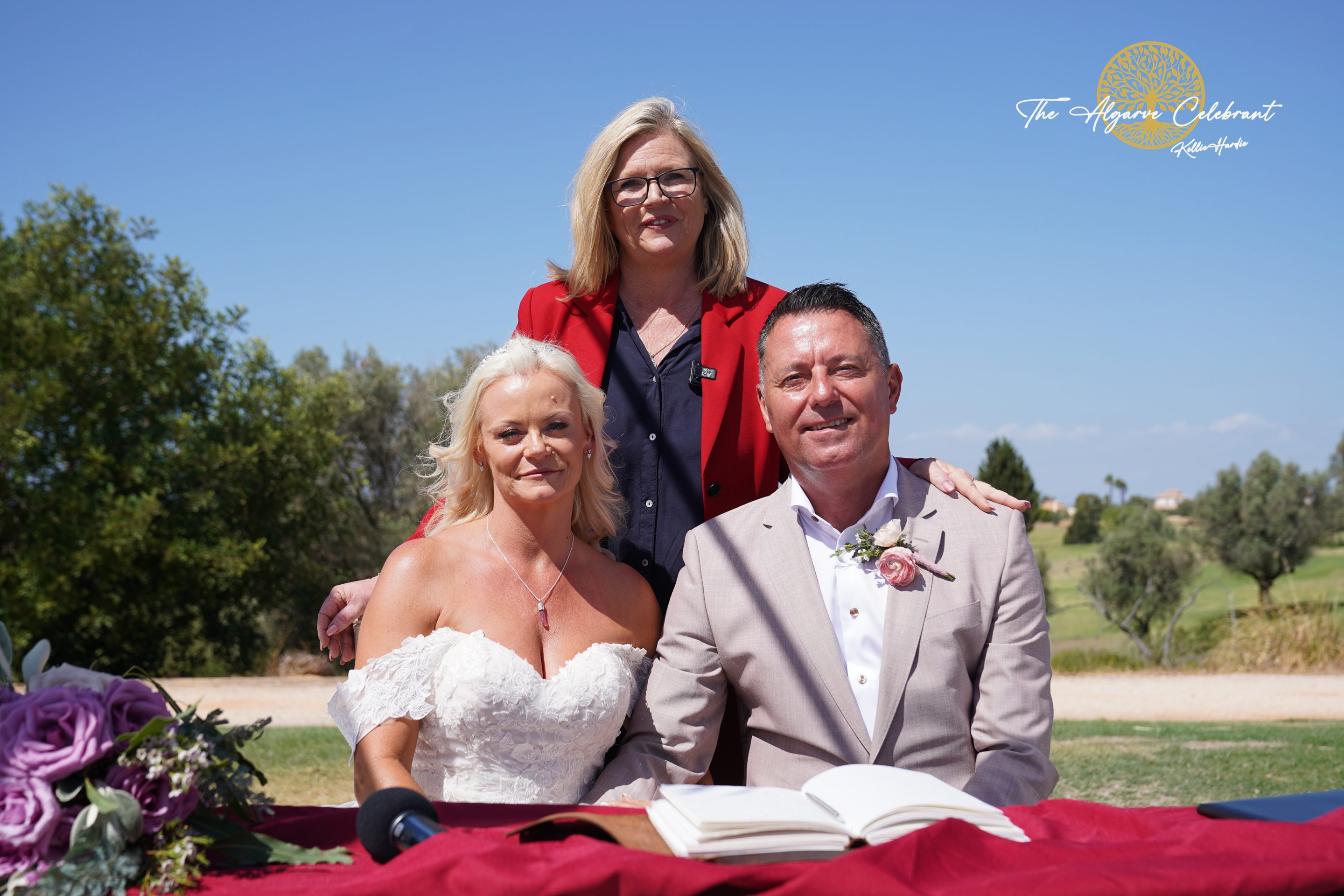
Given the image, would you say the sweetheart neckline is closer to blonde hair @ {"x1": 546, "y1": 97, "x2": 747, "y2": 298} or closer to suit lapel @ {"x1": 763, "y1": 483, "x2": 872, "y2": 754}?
suit lapel @ {"x1": 763, "y1": 483, "x2": 872, "y2": 754}

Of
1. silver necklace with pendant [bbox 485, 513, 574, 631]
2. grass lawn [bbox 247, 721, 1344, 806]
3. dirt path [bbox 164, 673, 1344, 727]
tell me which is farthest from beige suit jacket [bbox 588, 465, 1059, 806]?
dirt path [bbox 164, 673, 1344, 727]

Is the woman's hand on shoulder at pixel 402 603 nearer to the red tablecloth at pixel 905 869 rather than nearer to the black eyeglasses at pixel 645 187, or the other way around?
the red tablecloth at pixel 905 869

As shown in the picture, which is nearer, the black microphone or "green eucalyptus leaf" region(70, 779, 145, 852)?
"green eucalyptus leaf" region(70, 779, 145, 852)

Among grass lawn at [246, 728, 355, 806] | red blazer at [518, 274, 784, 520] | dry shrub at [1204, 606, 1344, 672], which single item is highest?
red blazer at [518, 274, 784, 520]

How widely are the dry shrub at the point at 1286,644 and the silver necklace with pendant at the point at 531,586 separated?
1338 centimetres

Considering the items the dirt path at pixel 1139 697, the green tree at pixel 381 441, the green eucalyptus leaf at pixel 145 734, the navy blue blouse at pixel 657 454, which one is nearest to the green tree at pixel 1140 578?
the dirt path at pixel 1139 697

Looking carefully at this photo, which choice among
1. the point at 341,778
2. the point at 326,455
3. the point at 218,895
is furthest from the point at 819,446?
the point at 326,455

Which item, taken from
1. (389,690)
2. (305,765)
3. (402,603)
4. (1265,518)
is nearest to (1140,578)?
(1265,518)

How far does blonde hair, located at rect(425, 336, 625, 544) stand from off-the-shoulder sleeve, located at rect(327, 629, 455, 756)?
618 mm

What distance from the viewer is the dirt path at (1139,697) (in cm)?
1179

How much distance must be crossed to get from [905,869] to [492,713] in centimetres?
186

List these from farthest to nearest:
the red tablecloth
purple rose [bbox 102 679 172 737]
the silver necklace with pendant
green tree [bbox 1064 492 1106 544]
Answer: green tree [bbox 1064 492 1106 544], the silver necklace with pendant, purple rose [bbox 102 679 172 737], the red tablecloth

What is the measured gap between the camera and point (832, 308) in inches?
139

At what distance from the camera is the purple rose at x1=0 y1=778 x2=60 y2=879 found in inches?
71.6
